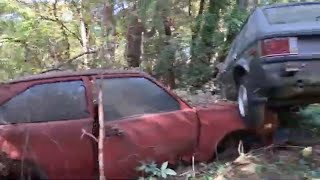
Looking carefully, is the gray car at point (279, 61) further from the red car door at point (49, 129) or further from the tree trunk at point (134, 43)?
the tree trunk at point (134, 43)

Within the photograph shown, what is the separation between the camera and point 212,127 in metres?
5.93

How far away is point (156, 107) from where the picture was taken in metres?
5.82

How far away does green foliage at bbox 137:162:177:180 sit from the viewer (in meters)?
5.27

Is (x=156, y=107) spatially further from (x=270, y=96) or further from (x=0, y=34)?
(x=0, y=34)

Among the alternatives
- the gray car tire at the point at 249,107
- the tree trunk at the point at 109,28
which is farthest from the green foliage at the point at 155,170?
the tree trunk at the point at 109,28

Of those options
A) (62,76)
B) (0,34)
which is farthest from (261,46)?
(0,34)

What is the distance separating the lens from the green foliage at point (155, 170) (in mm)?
5270

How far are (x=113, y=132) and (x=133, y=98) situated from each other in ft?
1.67

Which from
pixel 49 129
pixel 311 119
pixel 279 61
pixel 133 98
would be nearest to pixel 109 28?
pixel 311 119

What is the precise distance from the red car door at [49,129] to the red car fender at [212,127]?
137cm

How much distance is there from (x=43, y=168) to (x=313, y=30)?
10.9 ft

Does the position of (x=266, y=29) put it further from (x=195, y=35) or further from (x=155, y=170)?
(x=195, y=35)

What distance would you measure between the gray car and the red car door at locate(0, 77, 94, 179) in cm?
194

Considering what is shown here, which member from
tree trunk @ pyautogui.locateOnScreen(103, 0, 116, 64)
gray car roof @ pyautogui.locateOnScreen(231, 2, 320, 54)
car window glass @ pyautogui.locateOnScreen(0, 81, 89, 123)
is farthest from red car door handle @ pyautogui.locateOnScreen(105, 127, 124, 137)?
tree trunk @ pyautogui.locateOnScreen(103, 0, 116, 64)
